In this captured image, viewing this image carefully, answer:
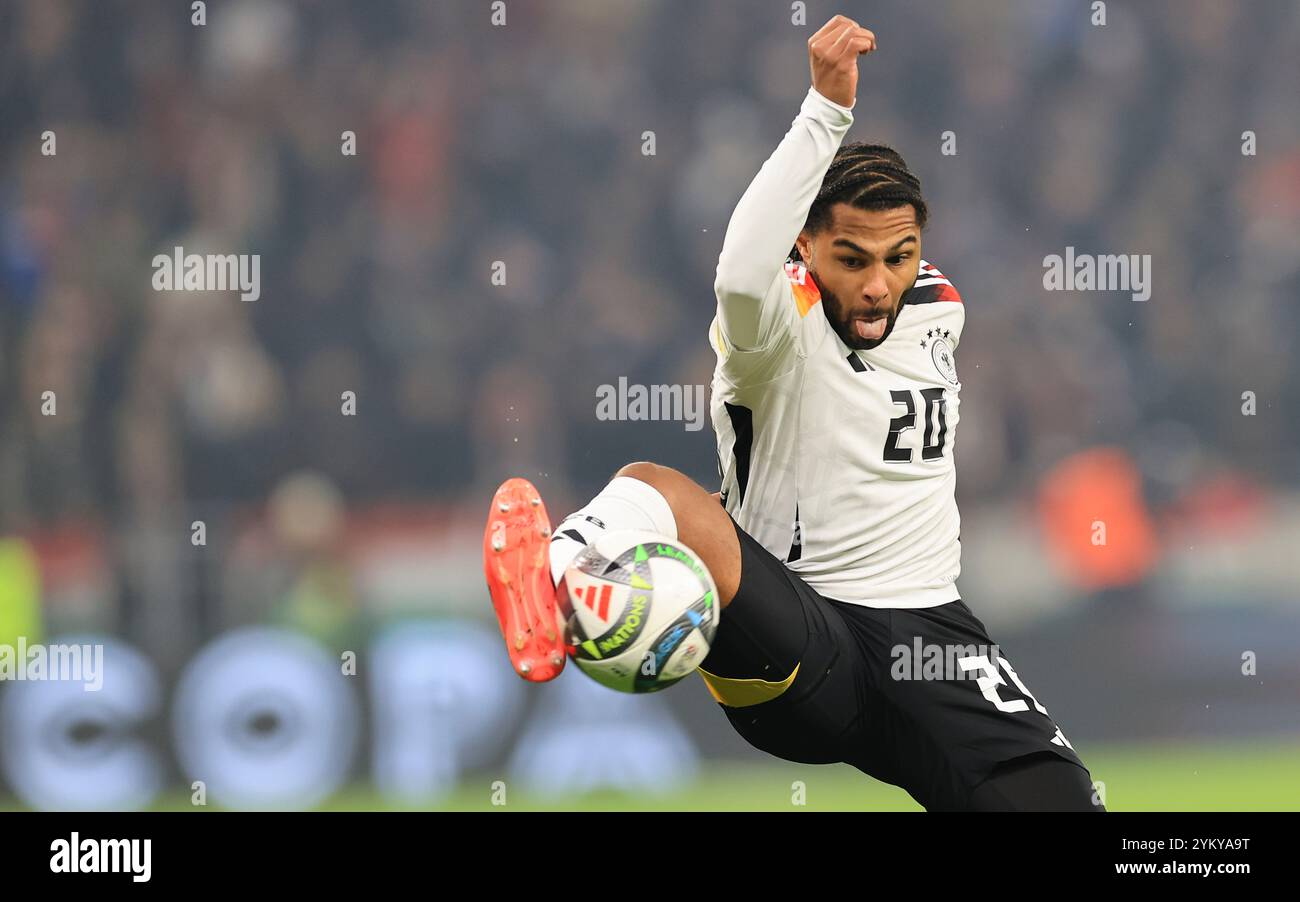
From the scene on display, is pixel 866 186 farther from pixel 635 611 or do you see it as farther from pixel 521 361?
pixel 521 361

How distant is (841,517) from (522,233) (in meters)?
2.84

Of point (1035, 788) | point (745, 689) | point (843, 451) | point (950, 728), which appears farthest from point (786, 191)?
point (1035, 788)

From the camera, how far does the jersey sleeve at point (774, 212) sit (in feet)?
9.33

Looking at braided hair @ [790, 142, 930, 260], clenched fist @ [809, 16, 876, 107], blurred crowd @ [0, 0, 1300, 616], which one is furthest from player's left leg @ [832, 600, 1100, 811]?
blurred crowd @ [0, 0, 1300, 616]

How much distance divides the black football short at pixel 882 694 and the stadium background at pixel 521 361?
7.33 ft

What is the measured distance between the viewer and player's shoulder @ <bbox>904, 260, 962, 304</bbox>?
11.4 feet

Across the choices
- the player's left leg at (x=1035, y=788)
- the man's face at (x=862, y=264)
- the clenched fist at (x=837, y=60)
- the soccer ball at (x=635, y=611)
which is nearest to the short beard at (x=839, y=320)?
the man's face at (x=862, y=264)

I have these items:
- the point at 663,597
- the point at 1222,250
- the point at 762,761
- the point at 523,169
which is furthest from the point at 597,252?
the point at 663,597

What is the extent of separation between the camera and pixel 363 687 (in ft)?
17.9

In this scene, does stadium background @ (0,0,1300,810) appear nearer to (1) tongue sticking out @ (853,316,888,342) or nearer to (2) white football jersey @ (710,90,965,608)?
(2) white football jersey @ (710,90,965,608)

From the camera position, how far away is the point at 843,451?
325cm

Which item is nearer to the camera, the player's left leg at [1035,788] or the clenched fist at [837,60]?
the clenched fist at [837,60]

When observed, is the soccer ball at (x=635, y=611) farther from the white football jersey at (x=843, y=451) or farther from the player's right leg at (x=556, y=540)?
the white football jersey at (x=843, y=451)

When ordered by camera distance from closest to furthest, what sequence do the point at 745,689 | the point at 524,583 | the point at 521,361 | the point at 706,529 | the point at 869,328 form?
1. the point at 524,583
2. the point at 706,529
3. the point at 745,689
4. the point at 869,328
5. the point at 521,361
